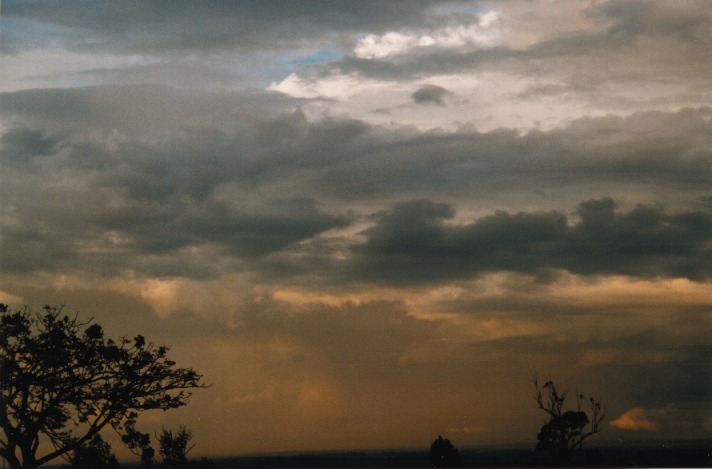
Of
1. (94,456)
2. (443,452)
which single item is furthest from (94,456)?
(443,452)

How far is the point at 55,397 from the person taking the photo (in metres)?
13.1

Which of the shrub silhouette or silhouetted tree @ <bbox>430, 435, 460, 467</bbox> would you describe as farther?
silhouetted tree @ <bbox>430, 435, 460, 467</bbox>

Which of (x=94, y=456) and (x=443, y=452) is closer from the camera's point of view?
(x=94, y=456)

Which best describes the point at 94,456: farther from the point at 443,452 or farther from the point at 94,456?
the point at 443,452

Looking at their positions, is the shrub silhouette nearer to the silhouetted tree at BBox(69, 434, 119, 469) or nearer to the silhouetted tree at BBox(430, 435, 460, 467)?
the silhouetted tree at BBox(69, 434, 119, 469)

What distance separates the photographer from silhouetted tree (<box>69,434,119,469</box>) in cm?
1267

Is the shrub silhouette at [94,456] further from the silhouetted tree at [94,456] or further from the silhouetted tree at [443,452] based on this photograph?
the silhouetted tree at [443,452]

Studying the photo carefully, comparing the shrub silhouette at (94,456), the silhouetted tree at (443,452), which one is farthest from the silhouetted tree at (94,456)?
the silhouetted tree at (443,452)

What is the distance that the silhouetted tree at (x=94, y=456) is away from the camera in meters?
12.7

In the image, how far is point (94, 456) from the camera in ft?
42.9

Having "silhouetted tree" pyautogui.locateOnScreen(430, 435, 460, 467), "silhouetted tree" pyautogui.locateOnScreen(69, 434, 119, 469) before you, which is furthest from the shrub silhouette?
"silhouetted tree" pyautogui.locateOnScreen(430, 435, 460, 467)

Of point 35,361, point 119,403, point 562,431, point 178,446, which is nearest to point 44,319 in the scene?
point 35,361

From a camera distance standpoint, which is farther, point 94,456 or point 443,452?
point 443,452

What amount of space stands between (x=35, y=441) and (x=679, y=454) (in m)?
9.05
